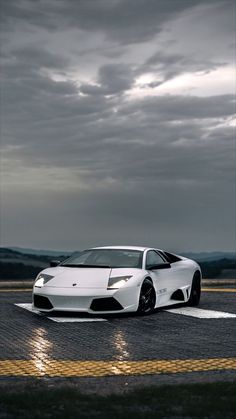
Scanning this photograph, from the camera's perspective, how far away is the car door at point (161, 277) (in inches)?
473

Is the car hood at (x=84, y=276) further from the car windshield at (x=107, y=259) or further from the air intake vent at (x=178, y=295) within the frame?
the air intake vent at (x=178, y=295)

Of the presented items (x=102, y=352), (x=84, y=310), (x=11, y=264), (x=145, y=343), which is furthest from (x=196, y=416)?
(x=11, y=264)

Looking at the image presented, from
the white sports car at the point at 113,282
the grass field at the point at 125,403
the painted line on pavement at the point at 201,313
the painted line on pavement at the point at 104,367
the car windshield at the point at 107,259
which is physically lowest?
the grass field at the point at 125,403

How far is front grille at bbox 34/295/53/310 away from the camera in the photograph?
11250 millimetres

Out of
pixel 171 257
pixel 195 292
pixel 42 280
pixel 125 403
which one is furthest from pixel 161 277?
pixel 125 403

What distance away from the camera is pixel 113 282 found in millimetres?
11211

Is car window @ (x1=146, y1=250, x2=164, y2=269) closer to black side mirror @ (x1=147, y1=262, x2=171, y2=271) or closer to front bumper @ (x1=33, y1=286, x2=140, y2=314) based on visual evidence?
black side mirror @ (x1=147, y1=262, x2=171, y2=271)

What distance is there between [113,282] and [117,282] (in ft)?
0.20

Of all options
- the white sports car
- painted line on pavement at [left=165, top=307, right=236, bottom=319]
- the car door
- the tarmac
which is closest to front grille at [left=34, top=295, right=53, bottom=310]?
the white sports car

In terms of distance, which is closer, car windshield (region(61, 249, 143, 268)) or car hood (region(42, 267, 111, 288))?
car hood (region(42, 267, 111, 288))

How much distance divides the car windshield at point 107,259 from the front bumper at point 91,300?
0.80m

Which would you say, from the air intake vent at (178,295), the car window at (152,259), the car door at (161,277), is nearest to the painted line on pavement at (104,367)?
the car door at (161,277)

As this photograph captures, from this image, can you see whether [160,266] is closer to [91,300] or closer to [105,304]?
[105,304]

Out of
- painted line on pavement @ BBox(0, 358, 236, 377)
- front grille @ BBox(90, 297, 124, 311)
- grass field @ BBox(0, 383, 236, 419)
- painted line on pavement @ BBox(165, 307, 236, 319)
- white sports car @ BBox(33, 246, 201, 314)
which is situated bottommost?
grass field @ BBox(0, 383, 236, 419)
